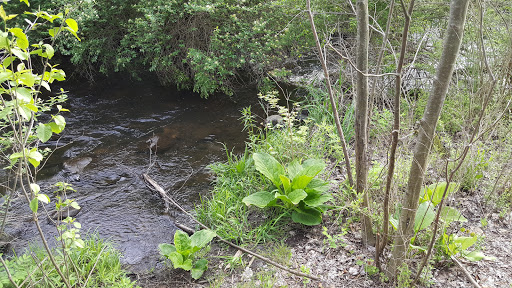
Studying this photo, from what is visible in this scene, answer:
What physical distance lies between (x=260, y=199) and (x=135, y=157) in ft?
9.42

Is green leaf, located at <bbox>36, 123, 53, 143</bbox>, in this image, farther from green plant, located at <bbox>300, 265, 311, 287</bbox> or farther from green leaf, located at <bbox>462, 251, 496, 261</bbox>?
green leaf, located at <bbox>462, 251, 496, 261</bbox>

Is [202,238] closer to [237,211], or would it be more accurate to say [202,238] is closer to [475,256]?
[237,211]

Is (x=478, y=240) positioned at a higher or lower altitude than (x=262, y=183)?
higher

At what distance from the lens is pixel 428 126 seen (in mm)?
2016

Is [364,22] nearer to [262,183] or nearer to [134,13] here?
[262,183]

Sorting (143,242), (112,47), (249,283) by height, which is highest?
(112,47)

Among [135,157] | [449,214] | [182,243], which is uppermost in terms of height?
[449,214]

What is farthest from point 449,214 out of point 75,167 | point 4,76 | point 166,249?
point 75,167

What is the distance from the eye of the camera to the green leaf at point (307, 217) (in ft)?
10.8

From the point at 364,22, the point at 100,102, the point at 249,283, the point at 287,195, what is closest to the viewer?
the point at 364,22

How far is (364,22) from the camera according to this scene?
2.44m

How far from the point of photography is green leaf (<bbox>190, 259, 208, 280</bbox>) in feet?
10.1

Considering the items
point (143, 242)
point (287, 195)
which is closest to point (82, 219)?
point (143, 242)

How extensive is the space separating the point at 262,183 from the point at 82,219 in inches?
87.7
